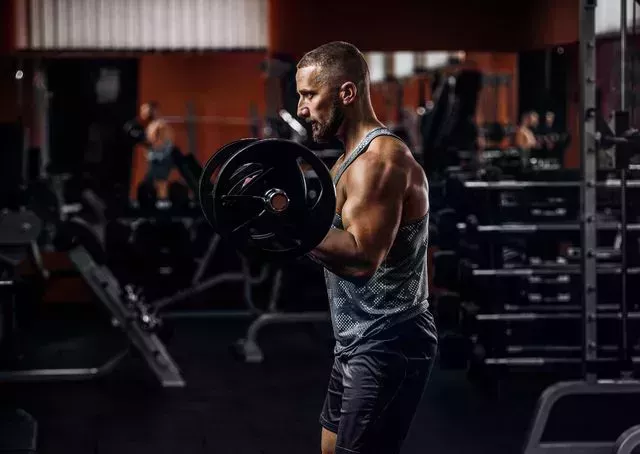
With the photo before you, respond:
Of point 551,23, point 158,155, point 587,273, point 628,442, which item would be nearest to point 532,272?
point 587,273

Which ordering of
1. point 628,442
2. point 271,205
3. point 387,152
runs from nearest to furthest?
point 271,205, point 387,152, point 628,442

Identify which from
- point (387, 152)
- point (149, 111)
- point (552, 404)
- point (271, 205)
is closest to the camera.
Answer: point (271, 205)

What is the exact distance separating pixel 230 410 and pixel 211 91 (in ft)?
21.1

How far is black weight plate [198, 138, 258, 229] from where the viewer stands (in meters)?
2.20

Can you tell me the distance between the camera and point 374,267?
2.19 m

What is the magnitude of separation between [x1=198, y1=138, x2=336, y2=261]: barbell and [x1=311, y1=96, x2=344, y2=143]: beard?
16 centimetres

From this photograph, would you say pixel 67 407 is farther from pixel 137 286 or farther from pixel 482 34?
pixel 482 34

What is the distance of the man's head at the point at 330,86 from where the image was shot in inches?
89.7

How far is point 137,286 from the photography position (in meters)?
6.61

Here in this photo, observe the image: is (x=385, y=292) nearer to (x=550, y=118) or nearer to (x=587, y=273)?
(x=587, y=273)

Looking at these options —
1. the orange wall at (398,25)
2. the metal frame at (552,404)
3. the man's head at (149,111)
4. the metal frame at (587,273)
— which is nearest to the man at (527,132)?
the orange wall at (398,25)

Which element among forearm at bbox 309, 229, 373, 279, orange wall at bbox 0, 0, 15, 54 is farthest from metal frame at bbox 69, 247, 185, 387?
orange wall at bbox 0, 0, 15, 54

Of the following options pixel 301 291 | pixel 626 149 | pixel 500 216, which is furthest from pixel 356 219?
pixel 301 291

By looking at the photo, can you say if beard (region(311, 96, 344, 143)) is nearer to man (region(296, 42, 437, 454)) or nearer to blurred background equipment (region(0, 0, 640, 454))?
man (region(296, 42, 437, 454))
